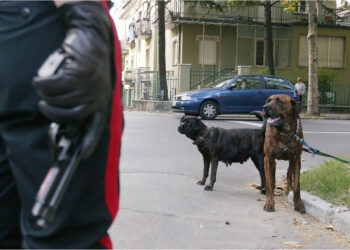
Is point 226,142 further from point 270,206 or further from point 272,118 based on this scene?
point 270,206

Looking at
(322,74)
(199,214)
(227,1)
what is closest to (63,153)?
(199,214)

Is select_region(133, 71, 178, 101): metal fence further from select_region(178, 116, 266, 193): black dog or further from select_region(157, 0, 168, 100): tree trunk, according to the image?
select_region(178, 116, 266, 193): black dog

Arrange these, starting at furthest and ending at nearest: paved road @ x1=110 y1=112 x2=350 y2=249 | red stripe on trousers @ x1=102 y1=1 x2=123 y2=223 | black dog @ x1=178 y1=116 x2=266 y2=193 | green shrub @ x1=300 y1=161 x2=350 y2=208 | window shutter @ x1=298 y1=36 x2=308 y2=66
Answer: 1. window shutter @ x1=298 y1=36 x2=308 y2=66
2. black dog @ x1=178 y1=116 x2=266 y2=193
3. green shrub @ x1=300 y1=161 x2=350 y2=208
4. paved road @ x1=110 y1=112 x2=350 y2=249
5. red stripe on trousers @ x1=102 y1=1 x2=123 y2=223

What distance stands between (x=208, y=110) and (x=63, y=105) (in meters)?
14.7

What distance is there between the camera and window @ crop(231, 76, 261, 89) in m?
16.2

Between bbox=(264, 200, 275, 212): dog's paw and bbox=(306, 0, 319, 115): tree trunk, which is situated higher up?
bbox=(306, 0, 319, 115): tree trunk

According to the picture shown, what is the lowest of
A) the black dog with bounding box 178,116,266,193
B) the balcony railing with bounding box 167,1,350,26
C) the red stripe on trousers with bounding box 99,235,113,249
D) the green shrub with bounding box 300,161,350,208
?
the green shrub with bounding box 300,161,350,208

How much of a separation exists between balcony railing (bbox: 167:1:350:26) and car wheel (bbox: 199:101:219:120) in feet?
36.3

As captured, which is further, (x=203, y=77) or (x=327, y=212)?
(x=203, y=77)

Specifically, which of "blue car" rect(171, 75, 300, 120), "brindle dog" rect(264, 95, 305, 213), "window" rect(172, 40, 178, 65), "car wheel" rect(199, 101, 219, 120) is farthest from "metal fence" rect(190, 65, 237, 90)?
"brindle dog" rect(264, 95, 305, 213)

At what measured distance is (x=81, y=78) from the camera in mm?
1187

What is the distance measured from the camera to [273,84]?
53.9ft

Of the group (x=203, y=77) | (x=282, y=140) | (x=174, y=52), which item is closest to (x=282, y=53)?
(x=203, y=77)

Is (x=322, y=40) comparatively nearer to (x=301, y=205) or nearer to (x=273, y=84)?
(x=273, y=84)
